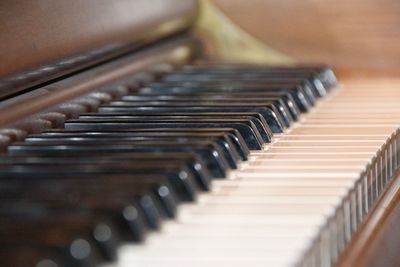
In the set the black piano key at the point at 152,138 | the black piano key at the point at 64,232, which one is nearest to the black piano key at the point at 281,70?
the black piano key at the point at 152,138

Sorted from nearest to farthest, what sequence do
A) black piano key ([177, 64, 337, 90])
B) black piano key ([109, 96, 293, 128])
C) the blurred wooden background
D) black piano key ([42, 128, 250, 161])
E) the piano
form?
1. the piano
2. black piano key ([42, 128, 250, 161])
3. black piano key ([109, 96, 293, 128])
4. black piano key ([177, 64, 337, 90])
5. the blurred wooden background

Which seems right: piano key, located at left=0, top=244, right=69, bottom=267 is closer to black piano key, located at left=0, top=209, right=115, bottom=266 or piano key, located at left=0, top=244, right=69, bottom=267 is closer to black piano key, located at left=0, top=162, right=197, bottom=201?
black piano key, located at left=0, top=209, right=115, bottom=266

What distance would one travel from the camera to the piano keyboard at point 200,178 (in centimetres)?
96

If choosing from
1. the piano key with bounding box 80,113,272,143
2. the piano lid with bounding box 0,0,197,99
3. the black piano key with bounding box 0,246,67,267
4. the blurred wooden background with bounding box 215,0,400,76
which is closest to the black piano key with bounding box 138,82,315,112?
the piano lid with bounding box 0,0,197,99

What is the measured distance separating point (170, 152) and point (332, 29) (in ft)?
3.50

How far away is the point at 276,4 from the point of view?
2326mm

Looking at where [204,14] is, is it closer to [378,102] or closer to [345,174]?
[378,102]

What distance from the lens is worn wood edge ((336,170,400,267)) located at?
118cm

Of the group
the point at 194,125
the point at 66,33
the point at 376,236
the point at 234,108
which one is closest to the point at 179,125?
the point at 194,125

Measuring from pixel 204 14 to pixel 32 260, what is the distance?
154 centimetres

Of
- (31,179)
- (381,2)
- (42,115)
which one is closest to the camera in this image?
(31,179)

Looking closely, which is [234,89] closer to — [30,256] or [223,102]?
[223,102]

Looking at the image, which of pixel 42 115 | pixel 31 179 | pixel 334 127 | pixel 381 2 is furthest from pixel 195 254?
pixel 381 2

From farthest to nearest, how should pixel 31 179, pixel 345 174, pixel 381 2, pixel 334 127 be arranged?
pixel 381 2 → pixel 334 127 → pixel 345 174 → pixel 31 179
